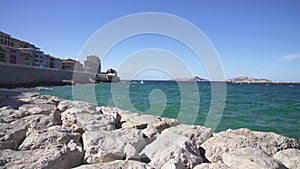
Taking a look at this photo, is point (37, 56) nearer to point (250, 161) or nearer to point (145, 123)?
point (145, 123)

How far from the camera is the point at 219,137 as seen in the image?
10.4 ft

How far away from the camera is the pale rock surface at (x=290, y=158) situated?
8.38 ft

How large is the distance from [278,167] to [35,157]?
8.56 ft

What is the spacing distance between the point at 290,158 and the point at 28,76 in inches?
1412

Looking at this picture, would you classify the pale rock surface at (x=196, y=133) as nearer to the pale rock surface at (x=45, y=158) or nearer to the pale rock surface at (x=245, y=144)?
the pale rock surface at (x=245, y=144)

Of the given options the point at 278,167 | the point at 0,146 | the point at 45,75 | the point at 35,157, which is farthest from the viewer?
the point at 45,75

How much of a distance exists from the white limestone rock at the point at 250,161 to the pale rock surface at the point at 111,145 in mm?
1094

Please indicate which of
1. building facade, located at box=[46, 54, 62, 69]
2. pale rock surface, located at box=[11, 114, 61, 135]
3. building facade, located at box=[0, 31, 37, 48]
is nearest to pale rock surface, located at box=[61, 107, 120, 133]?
pale rock surface, located at box=[11, 114, 61, 135]

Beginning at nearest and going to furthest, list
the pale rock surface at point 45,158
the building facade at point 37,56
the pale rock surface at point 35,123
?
the pale rock surface at point 45,158, the pale rock surface at point 35,123, the building facade at point 37,56

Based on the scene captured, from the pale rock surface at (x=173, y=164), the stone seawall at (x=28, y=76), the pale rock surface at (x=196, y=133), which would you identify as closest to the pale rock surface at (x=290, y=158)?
the pale rock surface at (x=196, y=133)

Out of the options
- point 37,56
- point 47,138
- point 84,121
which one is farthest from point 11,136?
point 37,56

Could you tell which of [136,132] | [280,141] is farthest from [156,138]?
[280,141]

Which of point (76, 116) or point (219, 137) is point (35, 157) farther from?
point (219, 137)

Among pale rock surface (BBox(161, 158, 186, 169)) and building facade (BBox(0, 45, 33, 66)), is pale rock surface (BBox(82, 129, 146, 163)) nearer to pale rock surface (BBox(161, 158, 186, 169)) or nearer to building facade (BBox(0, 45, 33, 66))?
pale rock surface (BBox(161, 158, 186, 169))
